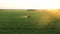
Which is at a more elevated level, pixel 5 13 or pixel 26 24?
pixel 5 13

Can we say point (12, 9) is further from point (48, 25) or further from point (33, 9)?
point (48, 25)

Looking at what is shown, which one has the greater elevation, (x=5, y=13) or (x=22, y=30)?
(x=5, y=13)

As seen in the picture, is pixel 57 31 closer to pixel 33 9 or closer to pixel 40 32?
pixel 40 32
